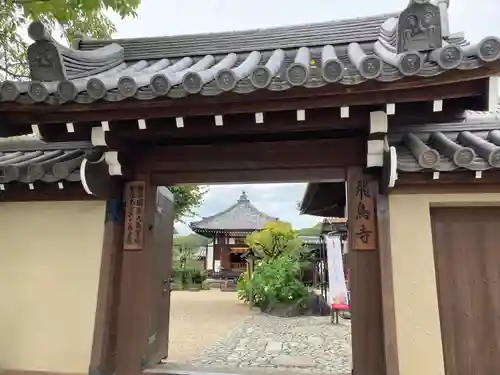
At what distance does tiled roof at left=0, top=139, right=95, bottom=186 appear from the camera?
10.6ft

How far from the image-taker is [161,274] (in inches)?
167

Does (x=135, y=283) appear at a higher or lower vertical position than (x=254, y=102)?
lower

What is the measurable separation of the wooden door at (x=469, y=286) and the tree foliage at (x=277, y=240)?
1124cm

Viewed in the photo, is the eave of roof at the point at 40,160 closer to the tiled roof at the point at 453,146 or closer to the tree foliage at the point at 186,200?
the tiled roof at the point at 453,146

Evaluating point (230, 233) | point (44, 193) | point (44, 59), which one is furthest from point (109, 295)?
point (230, 233)

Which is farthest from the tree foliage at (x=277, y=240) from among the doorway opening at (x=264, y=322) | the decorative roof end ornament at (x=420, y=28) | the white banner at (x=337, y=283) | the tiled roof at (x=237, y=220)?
the decorative roof end ornament at (x=420, y=28)

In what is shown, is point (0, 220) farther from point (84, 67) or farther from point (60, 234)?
point (84, 67)

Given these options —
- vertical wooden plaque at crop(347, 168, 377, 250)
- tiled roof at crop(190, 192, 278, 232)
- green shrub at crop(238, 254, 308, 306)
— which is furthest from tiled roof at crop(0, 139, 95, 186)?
tiled roof at crop(190, 192, 278, 232)

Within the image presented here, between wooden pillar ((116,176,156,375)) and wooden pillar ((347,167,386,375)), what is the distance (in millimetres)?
1727

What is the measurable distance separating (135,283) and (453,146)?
109 inches

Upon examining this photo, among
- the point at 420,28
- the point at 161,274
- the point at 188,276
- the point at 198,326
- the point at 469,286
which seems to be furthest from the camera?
the point at 188,276

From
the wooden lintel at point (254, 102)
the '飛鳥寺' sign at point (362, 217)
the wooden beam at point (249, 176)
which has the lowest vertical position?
the '飛鳥寺' sign at point (362, 217)

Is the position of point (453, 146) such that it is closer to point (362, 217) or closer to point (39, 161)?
point (362, 217)

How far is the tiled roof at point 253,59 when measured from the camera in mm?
2342
